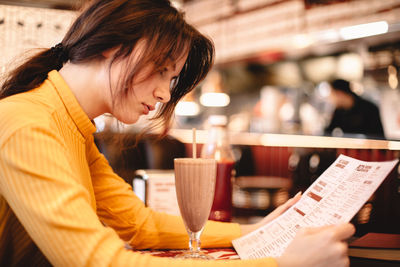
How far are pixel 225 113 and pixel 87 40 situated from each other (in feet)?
16.6

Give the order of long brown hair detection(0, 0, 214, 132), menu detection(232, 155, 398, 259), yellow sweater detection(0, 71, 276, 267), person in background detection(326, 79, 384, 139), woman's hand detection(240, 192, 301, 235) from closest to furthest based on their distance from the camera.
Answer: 1. yellow sweater detection(0, 71, 276, 267)
2. menu detection(232, 155, 398, 259)
3. long brown hair detection(0, 0, 214, 132)
4. woman's hand detection(240, 192, 301, 235)
5. person in background detection(326, 79, 384, 139)

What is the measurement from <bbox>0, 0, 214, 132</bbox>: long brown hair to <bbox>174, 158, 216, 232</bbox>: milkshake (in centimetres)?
23

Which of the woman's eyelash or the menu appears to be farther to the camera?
the woman's eyelash

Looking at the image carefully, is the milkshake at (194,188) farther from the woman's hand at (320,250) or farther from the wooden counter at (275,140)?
the wooden counter at (275,140)

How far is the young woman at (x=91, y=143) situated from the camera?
1.93ft

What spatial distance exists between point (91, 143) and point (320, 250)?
728 mm

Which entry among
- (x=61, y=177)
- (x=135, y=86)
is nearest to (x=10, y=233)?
(x=61, y=177)

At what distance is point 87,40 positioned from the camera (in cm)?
88

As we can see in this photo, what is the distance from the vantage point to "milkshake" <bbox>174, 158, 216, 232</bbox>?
0.85 meters

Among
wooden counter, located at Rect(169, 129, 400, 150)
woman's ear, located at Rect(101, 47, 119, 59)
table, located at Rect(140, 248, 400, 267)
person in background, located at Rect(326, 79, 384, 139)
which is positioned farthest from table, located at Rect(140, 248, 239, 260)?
person in background, located at Rect(326, 79, 384, 139)

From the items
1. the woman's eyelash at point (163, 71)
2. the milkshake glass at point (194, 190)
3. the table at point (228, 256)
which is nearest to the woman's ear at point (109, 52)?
the woman's eyelash at point (163, 71)

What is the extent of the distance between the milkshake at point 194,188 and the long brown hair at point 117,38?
0.23 m

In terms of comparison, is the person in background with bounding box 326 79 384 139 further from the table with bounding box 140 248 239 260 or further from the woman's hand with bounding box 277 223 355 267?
the woman's hand with bounding box 277 223 355 267

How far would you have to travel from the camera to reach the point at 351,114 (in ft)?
13.2
